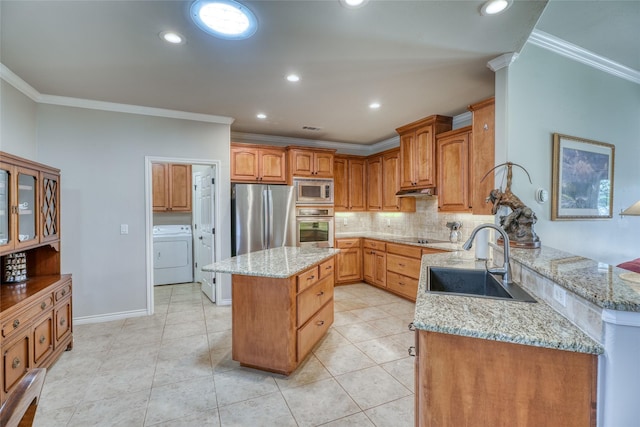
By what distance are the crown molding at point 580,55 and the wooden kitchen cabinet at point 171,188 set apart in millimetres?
4985


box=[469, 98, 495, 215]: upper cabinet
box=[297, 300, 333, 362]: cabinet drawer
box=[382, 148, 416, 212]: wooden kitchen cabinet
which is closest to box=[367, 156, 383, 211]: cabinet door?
box=[382, 148, 416, 212]: wooden kitchen cabinet

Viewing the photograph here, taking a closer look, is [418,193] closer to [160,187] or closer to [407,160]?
[407,160]

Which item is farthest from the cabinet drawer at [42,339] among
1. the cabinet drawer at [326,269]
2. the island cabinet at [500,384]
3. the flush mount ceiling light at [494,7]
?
the flush mount ceiling light at [494,7]

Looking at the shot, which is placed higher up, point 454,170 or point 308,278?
point 454,170

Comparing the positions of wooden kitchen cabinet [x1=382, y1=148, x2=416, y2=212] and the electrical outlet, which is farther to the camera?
wooden kitchen cabinet [x1=382, y1=148, x2=416, y2=212]

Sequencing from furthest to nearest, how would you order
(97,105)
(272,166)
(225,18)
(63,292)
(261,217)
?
(272,166) → (261,217) → (97,105) → (63,292) → (225,18)

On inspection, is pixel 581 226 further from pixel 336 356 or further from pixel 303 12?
pixel 303 12

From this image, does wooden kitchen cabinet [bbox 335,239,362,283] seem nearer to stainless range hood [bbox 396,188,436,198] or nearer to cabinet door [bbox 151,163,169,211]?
stainless range hood [bbox 396,188,436,198]

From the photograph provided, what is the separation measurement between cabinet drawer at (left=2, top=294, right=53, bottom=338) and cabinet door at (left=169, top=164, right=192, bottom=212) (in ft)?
9.68

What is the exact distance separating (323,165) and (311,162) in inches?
8.4

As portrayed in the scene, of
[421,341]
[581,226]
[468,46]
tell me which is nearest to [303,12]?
[468,46]

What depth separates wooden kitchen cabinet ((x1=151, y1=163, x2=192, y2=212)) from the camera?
16.7 ft

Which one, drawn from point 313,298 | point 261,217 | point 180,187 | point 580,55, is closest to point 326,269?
point 313,298

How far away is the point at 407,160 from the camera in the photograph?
14.0ft
